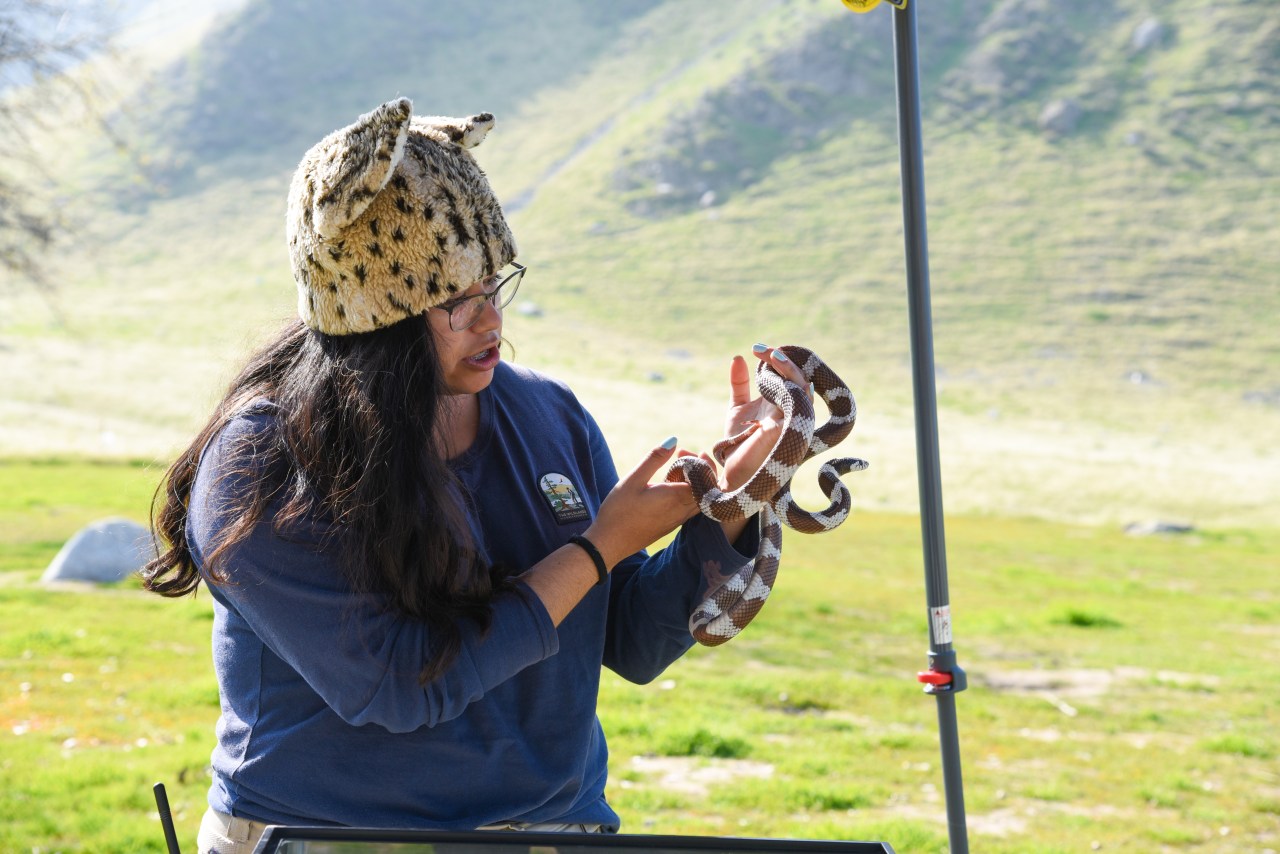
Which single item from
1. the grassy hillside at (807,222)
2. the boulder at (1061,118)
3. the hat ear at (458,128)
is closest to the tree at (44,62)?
the hat ear at (458,128)

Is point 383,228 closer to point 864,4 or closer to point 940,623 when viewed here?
point 864,4

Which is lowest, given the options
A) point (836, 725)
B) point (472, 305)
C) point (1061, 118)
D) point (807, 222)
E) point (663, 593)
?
point (836, 725)

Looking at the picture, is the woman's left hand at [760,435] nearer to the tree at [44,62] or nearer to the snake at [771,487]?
the snake at [771,487]

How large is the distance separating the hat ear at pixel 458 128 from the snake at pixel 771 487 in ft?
2.30

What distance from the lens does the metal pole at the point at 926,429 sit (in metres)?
2.42

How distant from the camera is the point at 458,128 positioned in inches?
90.1

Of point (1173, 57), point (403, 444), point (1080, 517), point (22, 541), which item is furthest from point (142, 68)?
point (1173, 57)

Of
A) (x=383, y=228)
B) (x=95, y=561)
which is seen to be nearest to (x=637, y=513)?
(x=383, y=228)

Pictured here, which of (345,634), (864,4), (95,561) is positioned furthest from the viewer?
(95,561)

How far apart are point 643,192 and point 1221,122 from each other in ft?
121

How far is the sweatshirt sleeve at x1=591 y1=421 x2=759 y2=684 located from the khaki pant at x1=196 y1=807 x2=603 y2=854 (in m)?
0.38

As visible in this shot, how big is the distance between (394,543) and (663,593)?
0.64 metres

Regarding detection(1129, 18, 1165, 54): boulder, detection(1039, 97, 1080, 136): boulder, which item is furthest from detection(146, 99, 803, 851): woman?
detection(1129, 18, 1165, 54): boulder

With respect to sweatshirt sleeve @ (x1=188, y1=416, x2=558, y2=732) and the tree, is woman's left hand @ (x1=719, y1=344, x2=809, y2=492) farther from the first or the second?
the tree
